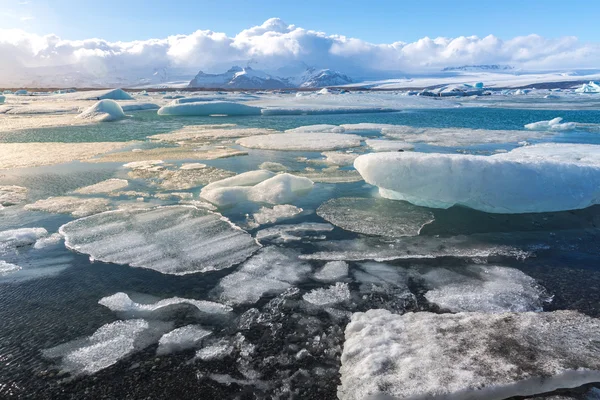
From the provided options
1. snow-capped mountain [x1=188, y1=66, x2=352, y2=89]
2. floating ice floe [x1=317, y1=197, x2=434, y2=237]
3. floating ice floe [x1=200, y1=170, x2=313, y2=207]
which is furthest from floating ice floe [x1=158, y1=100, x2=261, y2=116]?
snow-capped mountain [x1=188, y1=66, x2=352, y2=89]

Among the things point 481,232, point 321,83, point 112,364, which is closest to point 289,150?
point 481,232

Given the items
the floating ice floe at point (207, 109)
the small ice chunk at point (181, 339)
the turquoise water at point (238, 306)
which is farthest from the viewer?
the floating ice floe at point (207, 109)

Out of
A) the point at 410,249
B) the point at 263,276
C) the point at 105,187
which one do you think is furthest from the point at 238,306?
the point at 105,187

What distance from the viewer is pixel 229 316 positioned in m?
3.21

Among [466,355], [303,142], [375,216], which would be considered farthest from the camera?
[303,142]

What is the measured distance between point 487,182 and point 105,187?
5.74 m

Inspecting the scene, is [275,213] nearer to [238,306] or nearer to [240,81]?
[238,306]

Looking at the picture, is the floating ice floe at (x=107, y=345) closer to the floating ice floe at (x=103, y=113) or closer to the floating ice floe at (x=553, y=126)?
the floating ice floe at (x=553, y=126)

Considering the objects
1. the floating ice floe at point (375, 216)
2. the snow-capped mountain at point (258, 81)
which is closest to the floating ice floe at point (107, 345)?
the floating ice floe at point (375, 216)

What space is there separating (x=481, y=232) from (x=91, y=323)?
13.8 feet

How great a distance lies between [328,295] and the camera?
351cm

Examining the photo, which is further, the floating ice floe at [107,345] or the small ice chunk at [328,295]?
the small ice chunk at [328,295]

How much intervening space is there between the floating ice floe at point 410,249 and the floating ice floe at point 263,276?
237mm

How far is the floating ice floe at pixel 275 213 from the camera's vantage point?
17.2 feet
